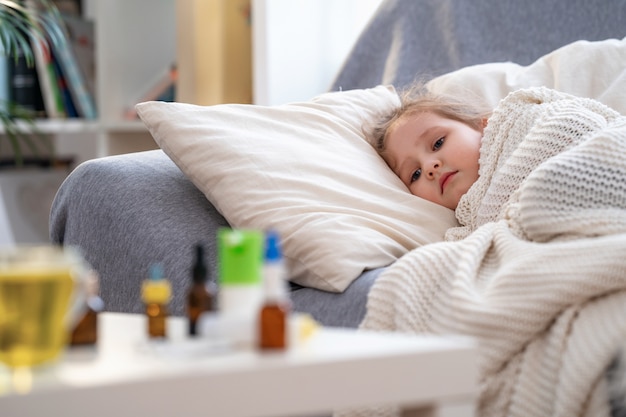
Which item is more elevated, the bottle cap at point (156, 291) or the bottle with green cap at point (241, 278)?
the bottle with green cap at point (241, 278)

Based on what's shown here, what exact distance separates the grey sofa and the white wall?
1.40 feet

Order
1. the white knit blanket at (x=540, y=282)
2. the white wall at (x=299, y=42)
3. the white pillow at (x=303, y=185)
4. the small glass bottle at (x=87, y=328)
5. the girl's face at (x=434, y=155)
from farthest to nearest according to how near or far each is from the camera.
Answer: the white wall at (x=299, y=42)
the girl's face at (x=434, y=155)
the white pillow at (x=303, y=185)
the white knit blanket at (x=540, y=282)
the small glass bottle at (x=87, y=328)

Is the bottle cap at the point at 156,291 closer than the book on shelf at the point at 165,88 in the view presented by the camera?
Yes

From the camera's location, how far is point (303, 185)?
146cm

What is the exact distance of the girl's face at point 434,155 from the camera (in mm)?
1590

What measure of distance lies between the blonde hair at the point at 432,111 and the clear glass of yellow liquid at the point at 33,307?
1.01 m

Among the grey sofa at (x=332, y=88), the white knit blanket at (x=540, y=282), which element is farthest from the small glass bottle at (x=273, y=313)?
the grey sofa at (x=332, y=88)

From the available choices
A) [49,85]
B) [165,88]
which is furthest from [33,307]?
[49,85]

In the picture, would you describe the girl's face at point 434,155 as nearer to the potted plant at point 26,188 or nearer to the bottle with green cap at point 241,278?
the bottle with green cap at point 241,278

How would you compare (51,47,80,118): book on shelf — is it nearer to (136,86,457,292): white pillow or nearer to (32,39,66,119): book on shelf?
(32,39,66,119): book on shelf

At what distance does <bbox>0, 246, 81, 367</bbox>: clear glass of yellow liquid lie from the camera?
0.70m

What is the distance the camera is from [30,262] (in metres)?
0.72

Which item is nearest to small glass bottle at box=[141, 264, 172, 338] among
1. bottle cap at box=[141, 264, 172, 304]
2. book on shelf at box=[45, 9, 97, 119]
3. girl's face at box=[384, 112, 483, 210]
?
bottle cap at box=[141, 264, 172, 304]

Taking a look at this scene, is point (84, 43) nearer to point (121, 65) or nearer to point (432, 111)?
point (121, 65)
